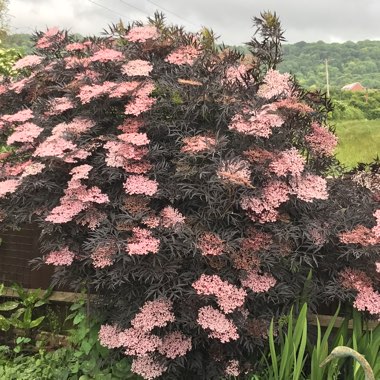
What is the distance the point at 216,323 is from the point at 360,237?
34.7 inches

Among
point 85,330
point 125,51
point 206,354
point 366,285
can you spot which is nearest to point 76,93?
point 125,51

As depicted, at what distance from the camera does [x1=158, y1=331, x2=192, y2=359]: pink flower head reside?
97.5 inches

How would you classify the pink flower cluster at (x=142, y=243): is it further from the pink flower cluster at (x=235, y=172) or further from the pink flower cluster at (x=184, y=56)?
the pink flower cluster at (x=184, y=56)

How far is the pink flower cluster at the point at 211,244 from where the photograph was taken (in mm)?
2387

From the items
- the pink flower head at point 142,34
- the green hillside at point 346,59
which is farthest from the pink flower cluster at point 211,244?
the green hillside at point 346,59

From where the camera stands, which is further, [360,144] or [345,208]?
[360,144]

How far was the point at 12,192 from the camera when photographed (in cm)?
288

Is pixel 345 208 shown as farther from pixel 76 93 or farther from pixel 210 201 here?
pixel 76 93

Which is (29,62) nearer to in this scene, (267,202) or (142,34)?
(142,34)

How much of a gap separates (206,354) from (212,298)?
47cm

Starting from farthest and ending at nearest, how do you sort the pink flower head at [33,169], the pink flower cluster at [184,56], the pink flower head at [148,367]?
the pink flower cluster at [184,56]
the pink flower head at [33,169]
the pink flower head at [148,367]

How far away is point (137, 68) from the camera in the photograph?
2789 millimetres

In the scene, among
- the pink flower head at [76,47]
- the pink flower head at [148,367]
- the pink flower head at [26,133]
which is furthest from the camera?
the pink flower head at [76,47]

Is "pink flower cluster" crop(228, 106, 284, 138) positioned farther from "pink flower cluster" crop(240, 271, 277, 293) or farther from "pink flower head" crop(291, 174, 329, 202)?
"pink flower cluster" crop(240, 271, 277, 293)
